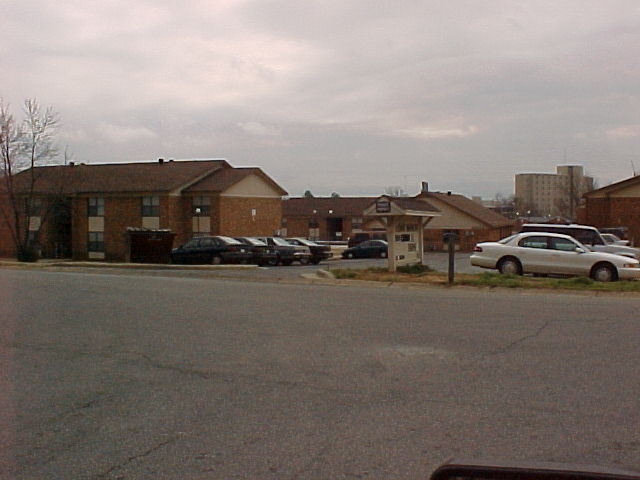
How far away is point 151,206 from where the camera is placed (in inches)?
2242

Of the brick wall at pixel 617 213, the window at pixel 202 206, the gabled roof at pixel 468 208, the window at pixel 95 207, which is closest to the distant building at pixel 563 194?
the gabled roof at pixel 468 208

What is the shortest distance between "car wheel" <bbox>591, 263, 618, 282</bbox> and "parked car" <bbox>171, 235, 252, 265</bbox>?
17.8m

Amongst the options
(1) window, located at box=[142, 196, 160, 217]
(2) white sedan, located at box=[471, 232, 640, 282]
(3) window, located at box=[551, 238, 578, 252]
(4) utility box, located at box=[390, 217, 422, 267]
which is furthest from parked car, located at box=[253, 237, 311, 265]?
(1) window, located at box=[142, 196, 160, 217]

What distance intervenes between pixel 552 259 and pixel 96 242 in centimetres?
4248

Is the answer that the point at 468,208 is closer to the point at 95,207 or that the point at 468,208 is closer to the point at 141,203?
the point at 141,203

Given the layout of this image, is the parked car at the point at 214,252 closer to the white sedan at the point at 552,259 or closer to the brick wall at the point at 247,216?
the white sedan at the point at 552,259

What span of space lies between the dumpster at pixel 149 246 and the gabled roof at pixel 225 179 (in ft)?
48.4

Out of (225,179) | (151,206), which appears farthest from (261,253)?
(151,206)

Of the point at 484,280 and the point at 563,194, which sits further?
the point at 563,194

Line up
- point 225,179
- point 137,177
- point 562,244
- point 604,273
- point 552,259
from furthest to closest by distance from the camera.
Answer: point 137,177
point 225,179
point 562,244
point 552,259
point 604,273

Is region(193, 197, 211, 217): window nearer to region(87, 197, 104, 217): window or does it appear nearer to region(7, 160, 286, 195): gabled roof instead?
region(7, 160, 286, 195): gabled roof

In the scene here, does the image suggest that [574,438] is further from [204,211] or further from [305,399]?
[204,211]

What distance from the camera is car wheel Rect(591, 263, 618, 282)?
2297 centimetres

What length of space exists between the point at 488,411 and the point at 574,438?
3.41ft
